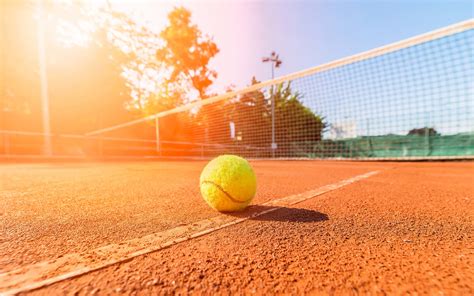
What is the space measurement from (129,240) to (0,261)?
423mm

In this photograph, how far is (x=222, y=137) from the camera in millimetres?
12219

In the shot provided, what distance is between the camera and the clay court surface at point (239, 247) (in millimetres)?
735

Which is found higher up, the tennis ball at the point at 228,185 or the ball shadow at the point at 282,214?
the tennis ball at the point at 228,185

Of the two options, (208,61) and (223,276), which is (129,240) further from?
(208,61)

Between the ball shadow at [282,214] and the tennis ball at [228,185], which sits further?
the tennis ball at [228,185]

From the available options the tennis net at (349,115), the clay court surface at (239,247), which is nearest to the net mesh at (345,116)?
the tennis net at (349,115)

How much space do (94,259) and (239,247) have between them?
1.77 ft

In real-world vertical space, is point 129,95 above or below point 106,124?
above

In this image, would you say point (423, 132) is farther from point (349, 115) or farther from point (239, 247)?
point (239, 247)

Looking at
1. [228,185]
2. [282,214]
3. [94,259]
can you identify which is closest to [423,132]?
[282,214]

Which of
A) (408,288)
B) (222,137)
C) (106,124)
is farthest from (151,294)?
(106,124)

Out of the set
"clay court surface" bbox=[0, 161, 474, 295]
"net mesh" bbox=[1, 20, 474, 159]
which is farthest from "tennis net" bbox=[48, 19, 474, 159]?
"clay court surface" bbox=[0, 161, 474, 295]

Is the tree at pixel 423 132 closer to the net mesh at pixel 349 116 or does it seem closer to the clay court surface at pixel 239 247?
the net mesh at pixel 349 116

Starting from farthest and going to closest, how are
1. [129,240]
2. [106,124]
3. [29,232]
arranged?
[106,124] → [29,232] → [129,240]
